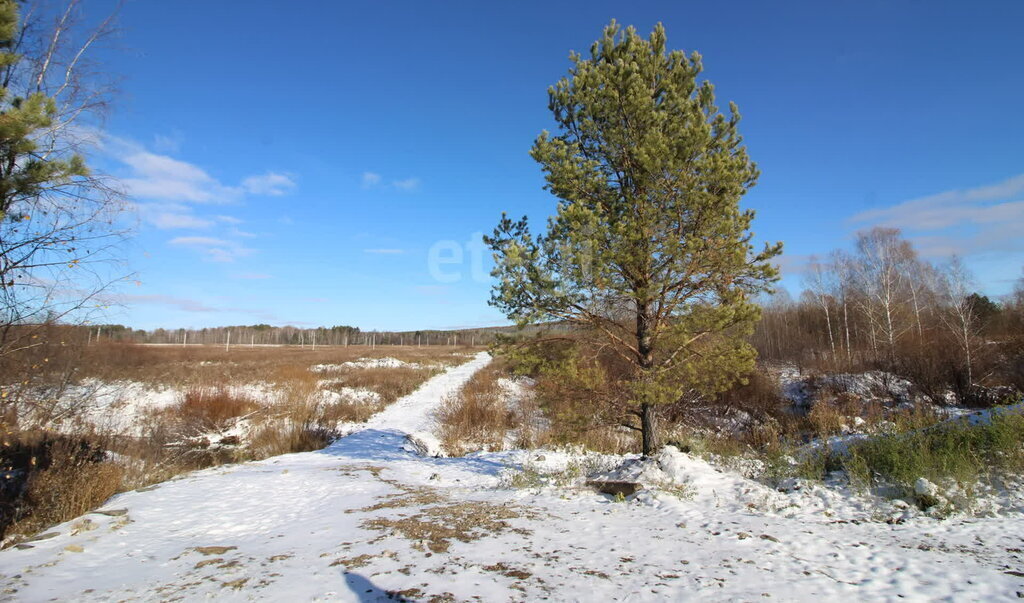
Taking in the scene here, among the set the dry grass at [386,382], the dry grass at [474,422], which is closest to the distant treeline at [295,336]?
the dry grass at [386,382]

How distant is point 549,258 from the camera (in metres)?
7.23

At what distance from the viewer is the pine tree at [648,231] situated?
652cm

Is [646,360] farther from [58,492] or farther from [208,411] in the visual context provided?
[208,411]

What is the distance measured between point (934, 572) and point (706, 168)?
4873mm

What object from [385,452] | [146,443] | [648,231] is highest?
[648,231]

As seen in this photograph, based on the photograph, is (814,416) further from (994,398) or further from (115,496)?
(115,496)

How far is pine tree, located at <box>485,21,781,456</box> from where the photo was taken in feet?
21.4

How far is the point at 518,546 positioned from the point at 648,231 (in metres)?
4.50

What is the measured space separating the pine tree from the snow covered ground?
1.85m

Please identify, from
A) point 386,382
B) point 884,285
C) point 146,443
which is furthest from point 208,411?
point 884,285

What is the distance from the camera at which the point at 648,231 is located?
668cm

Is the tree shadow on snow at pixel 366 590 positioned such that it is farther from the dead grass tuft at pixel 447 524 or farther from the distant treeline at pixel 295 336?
the distant treeline at pixel 295 336

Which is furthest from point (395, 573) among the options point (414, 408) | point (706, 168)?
point (414, 408)

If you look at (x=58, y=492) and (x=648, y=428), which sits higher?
(x=648, y=428)
